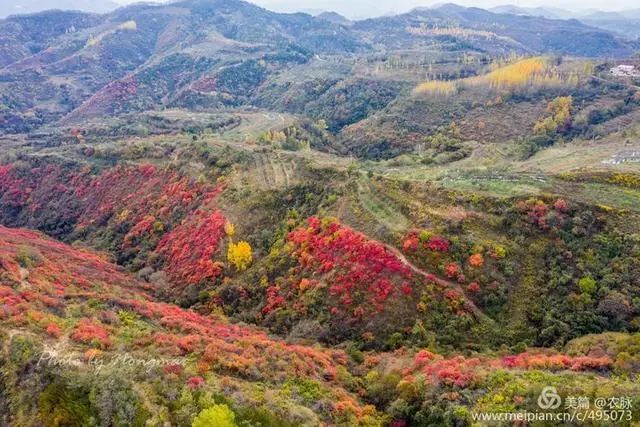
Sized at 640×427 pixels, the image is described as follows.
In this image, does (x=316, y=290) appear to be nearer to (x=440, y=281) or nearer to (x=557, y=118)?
(x=440, y=281)

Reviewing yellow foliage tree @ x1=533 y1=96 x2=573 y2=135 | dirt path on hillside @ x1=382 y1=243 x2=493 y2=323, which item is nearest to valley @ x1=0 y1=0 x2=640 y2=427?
dirt path on hillside @ x1=382 y1=243 x2=493 y2=323

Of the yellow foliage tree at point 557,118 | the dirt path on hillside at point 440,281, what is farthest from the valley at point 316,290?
the yellow foliage tree at point 557,118

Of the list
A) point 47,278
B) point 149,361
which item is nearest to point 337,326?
point 149,361

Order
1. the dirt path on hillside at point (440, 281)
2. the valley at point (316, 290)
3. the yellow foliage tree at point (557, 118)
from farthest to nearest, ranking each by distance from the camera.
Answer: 1. the yellow foliage tree at point (557, 118)
2. the dirt path on hillside at point (440, 281)
3. the valley at point (316, 290)

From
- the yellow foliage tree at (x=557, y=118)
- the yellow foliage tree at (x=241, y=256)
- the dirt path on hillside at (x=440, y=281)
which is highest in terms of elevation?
the yellow foliage tree at (x=557, y=118)

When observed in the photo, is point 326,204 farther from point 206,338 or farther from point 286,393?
point 286,393

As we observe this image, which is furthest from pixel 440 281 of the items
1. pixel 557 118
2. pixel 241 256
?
pixel 557 118

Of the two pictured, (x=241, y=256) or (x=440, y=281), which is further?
(x=241, y=256)

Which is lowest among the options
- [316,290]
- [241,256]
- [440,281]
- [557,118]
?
[241,256]

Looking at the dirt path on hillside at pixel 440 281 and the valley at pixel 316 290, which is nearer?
the valley at pixel 316 290

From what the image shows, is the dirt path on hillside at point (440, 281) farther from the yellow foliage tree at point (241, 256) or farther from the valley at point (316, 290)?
the yellow foliage tree at point (241, 256)
